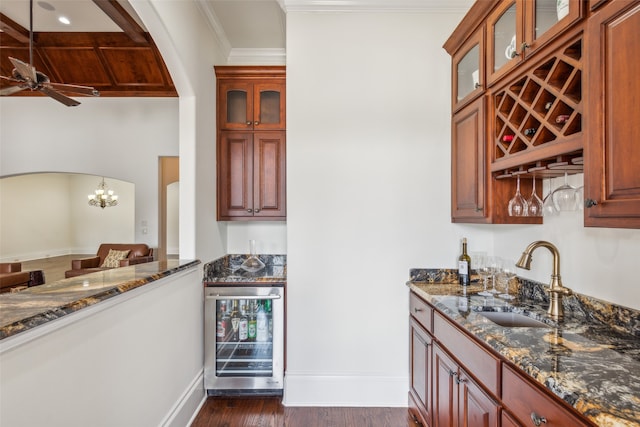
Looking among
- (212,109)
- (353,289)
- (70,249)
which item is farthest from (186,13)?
(70,249)

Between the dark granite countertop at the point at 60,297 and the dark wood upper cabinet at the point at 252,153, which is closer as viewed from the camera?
the dark granite countertop at the point at 60,297

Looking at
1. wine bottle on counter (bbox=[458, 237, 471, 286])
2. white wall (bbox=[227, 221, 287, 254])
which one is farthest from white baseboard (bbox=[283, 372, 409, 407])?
white wall (bbox=[227, 221, 287, 254])

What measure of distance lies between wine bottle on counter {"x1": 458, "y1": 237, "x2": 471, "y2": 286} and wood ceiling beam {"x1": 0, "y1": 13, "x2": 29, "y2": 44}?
483 centimetres

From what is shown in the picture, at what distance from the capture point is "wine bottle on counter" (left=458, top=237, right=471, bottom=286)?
90.5 inches

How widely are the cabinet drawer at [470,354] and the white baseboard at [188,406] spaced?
5.74ft

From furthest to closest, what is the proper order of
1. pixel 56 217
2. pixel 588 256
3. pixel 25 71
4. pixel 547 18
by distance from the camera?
1. pixel 56 217
2. pixel 25 71
3. pixel 588 256
4. pixel 547 18

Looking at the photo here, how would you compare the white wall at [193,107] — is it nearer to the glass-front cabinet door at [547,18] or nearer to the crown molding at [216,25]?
the crown molding at [216,25]

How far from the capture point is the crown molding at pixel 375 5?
95.5 inches

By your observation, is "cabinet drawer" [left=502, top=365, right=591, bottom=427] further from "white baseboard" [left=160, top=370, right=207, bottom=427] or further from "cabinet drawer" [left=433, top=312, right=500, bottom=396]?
"white baseboard" [left=160, top=370, right=207, bottom=427]

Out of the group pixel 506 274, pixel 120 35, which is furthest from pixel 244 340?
pixel 120 35

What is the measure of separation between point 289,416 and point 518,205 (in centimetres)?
213

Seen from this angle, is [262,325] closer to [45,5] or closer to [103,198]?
[45,5]

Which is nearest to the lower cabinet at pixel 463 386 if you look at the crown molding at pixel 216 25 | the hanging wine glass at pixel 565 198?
the hanging wine glass at pixel 565 198

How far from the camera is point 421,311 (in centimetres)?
218
